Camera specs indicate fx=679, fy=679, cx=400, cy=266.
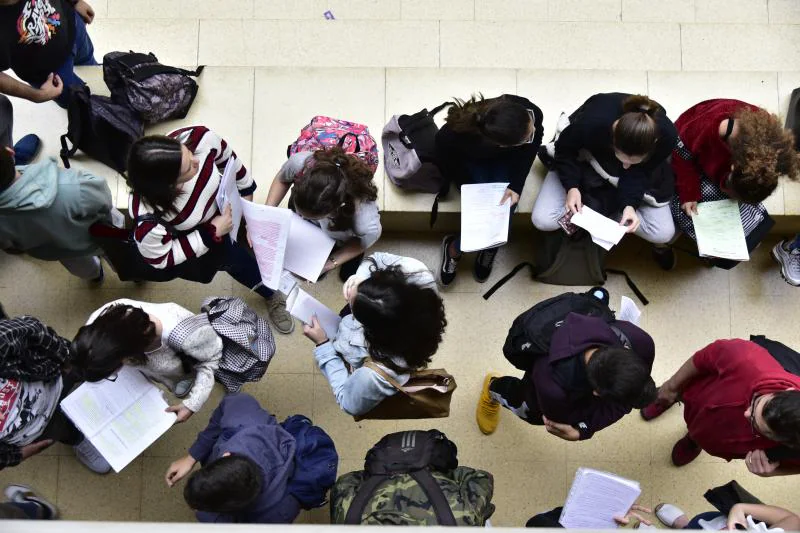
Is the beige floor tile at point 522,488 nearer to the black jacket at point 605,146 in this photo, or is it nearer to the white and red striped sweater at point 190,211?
the black jacket at point 605,146

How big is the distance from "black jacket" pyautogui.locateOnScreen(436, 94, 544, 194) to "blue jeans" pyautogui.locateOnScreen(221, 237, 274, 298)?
3.82 ft

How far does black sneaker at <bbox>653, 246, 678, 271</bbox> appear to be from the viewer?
421 centimetres

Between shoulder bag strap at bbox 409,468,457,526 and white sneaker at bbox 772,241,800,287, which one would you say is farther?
white sneaker at bbox 772,241,800,287

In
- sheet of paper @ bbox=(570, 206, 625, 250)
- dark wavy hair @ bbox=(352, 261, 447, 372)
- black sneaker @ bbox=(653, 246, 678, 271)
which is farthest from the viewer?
black sneaker @ bbox=(653, 246, 678, 271)

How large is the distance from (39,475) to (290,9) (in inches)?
140

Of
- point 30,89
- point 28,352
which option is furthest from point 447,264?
point 30,89

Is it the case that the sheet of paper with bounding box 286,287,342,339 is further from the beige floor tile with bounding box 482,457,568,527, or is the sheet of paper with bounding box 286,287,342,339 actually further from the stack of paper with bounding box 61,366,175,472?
the beige floor tile with bounding box 482,457,568,527

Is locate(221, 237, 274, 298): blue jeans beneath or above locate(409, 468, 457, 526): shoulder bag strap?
above

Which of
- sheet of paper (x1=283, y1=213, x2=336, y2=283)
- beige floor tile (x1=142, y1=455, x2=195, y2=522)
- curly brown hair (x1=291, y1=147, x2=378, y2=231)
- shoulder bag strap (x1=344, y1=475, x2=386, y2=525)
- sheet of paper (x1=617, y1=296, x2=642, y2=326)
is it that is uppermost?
curly brown hair (x1=291, y1=147, x2=378, y2=231)

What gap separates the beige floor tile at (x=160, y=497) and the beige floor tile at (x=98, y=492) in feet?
0.13

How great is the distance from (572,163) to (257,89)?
1929 mm

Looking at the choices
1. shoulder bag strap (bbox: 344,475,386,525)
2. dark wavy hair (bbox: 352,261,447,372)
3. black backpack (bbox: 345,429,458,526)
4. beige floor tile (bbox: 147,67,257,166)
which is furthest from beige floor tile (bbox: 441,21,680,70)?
shoulder bag strap (bbox: 344,475,386,525)

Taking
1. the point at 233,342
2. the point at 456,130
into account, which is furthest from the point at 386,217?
the point at 233,342

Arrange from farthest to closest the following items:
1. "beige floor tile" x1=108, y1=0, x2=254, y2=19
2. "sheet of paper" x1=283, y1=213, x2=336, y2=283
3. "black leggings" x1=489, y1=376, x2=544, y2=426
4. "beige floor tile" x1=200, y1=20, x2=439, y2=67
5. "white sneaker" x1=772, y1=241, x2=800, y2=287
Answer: "beige floor tile" x1=108, y1=0, x2=254, y2=19 → "beige floor tile" x1=200, y1=20, x2=439, y2=67 → "white sneaker" x1=772, y1=241, x2=800, y2=287 → "black leggings" x1=489, y1=376, x2=544, y2=426 → "sheet of paper" x1=283, y1=213, x2=336, y2=283
